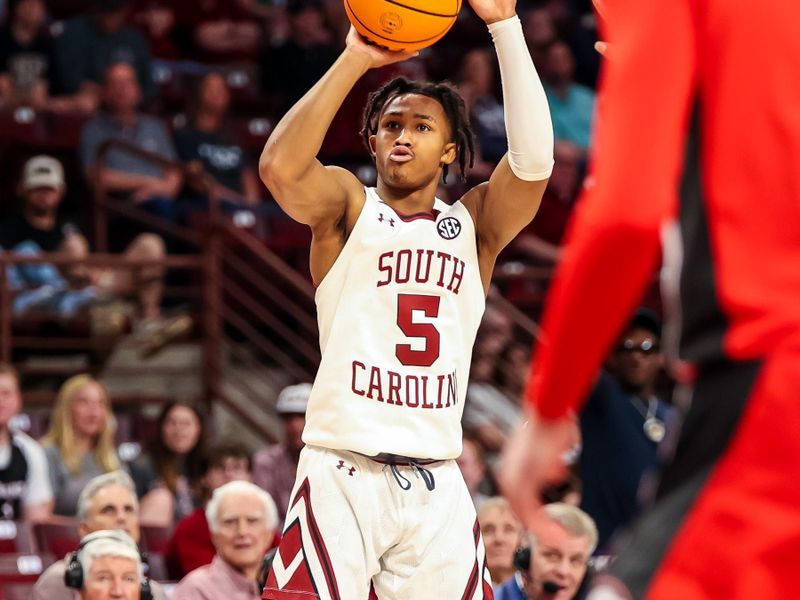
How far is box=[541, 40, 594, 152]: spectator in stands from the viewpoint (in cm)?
1209

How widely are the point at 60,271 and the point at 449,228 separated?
5.55 m

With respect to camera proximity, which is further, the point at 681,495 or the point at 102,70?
the point at 102,70

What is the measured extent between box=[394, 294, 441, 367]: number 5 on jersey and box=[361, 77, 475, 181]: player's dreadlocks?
19.2 inches

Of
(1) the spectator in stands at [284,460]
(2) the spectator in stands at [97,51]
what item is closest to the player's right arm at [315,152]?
(1) the spectator in stands at [284,460]

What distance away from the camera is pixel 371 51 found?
3854mm

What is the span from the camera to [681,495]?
1.92 metres

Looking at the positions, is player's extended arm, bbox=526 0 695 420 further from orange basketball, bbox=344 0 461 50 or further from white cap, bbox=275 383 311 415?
white cap, bbox=275 383 311 415

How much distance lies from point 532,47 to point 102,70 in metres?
3.82

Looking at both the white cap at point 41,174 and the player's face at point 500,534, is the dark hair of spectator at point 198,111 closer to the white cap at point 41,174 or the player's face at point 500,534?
the white cap at point 41,174

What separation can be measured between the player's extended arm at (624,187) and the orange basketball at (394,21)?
2.03 m

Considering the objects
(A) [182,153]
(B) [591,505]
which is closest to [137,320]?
(A) [182,153]

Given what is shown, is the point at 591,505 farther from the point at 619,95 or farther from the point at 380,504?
the point at 619,95

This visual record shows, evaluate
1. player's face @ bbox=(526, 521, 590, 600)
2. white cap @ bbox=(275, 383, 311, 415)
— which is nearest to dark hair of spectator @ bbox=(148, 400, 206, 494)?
white cap @ bbox=(275, 383, 311, 415)

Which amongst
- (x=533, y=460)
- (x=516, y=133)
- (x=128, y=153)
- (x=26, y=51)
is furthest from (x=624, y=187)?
(x=26, y=51)
